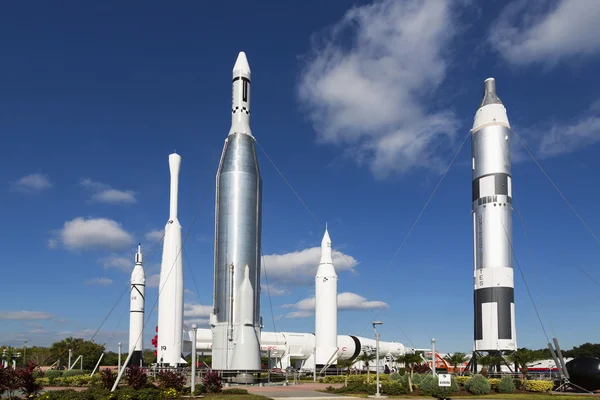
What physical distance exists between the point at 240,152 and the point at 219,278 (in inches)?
356

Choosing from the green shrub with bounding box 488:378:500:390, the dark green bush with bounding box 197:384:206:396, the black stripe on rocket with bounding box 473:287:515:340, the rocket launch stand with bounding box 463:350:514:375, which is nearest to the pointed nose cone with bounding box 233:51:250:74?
the black stripe on rocket with bounding box 473:287:515:340

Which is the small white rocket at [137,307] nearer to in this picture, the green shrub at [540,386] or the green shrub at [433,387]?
the green shrub at [433,387]

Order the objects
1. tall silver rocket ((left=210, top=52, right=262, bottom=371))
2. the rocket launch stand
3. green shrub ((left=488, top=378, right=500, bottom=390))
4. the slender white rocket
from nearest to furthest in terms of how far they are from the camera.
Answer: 1. green shrub ((left=488, top=378, right=500, bottom=390))
2. tall silver rocket ((left=210, top=52, right=262, bottom=371))
3. the rocket launch stand
4. the slender white rocket

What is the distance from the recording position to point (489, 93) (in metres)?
45.6

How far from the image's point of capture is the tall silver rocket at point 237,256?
129ft

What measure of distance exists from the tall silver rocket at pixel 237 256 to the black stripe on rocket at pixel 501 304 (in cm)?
1583

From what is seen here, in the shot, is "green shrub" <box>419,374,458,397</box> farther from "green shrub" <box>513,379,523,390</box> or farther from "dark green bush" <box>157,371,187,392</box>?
"dark green bush" <box>157,371,187,392</box>

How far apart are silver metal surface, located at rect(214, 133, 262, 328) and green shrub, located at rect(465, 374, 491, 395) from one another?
584 inches

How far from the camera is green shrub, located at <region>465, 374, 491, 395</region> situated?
3228 centimetres

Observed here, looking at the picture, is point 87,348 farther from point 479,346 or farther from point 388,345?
point 479,346

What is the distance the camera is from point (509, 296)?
40906mm

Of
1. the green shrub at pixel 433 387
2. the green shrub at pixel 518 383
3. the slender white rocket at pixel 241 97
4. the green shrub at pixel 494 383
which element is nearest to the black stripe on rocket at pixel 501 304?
the green shrub at pixel 518 383

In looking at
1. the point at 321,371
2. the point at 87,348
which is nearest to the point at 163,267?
the point at 321,371

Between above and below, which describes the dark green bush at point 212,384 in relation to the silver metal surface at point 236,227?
below
